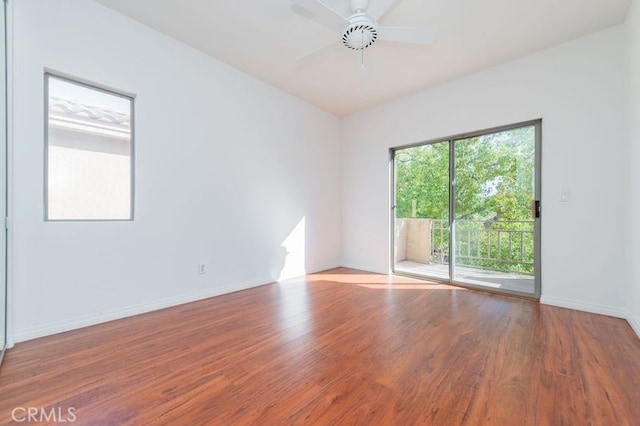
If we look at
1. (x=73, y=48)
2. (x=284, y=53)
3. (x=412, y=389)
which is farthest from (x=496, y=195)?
(x=73, y=48)

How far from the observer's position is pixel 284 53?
3.10 meters

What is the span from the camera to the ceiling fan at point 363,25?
6.21ft

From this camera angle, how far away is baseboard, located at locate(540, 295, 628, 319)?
2570 mm

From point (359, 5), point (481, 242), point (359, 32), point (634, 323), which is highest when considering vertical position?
point (359, 5)

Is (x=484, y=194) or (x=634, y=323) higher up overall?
(x=484, y=194)

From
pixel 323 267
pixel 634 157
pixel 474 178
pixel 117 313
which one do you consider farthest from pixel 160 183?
pixel 634 157

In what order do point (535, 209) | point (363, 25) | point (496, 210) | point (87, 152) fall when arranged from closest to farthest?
point (363, 25) < point (87, 152) < point (535, 209) < point (496, 210)

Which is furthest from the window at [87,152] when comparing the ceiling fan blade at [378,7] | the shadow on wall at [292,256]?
the ceiling fan blade at [378,7]

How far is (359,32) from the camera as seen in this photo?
2.07 m

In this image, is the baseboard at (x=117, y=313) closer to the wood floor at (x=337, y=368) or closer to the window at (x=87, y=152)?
the wood floor at (x=337, y=368)

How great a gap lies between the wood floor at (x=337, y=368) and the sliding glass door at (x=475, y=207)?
0.83 meters

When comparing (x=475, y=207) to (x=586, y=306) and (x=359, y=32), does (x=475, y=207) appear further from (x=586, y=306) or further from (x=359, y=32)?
(x=359, y=32)

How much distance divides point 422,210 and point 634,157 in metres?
2.24

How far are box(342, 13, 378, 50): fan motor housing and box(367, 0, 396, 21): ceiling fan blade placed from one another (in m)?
0.04
